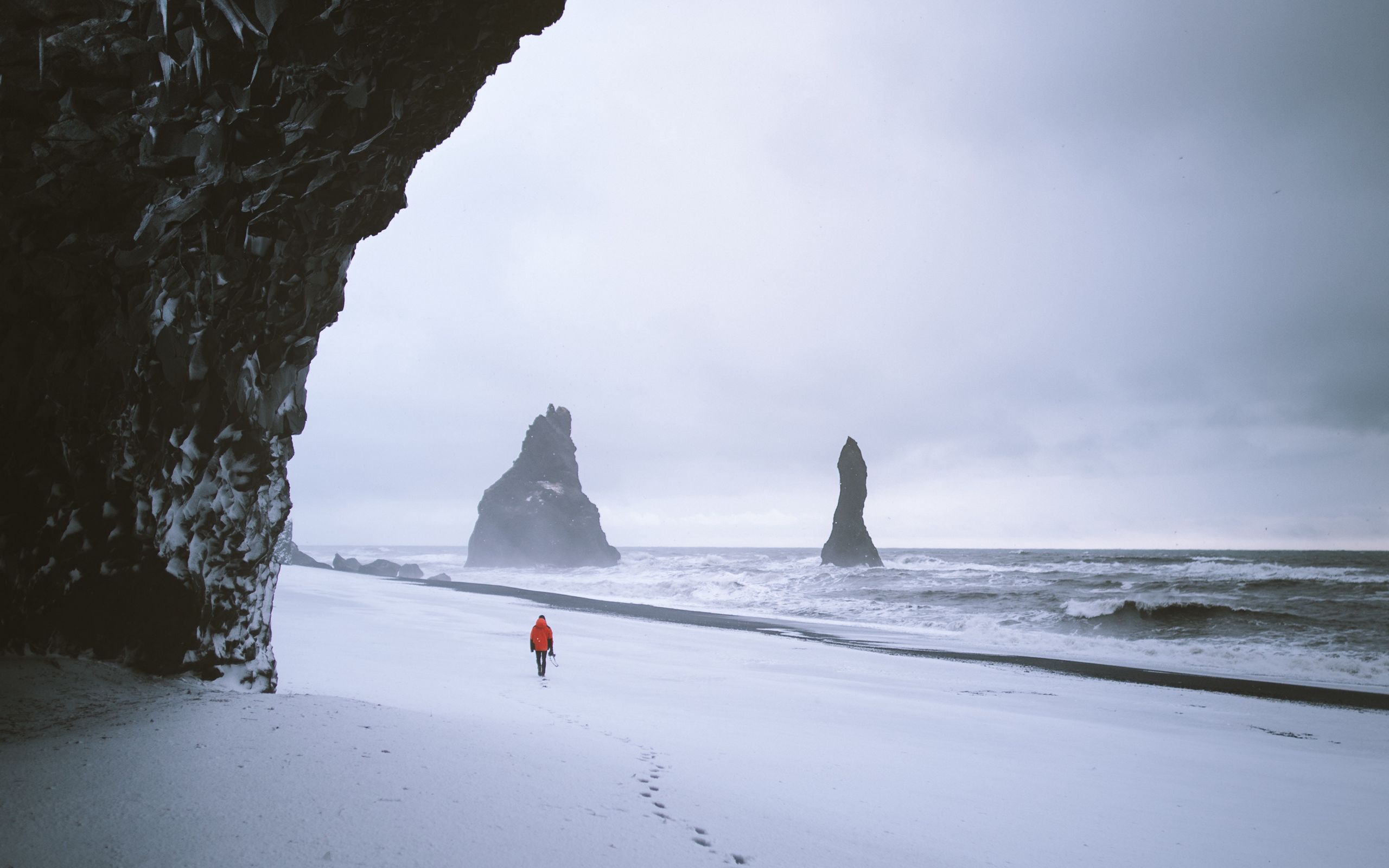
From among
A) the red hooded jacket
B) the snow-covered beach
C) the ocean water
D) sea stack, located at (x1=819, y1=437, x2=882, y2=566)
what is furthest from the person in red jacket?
sea stack, located at (x1=819, y1=437, x2=882, y2=566)

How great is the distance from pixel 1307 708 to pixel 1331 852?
31.8 ft

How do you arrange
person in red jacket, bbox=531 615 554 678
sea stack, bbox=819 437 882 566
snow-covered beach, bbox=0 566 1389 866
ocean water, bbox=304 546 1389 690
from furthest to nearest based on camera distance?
sea stack, bbox=819 437 882 566 → ocean water, bbox=304 546 1389 690 → person in red jacket, bbox=531 615 554 678 → snow-covered beach, bbox=0 566 1389 866

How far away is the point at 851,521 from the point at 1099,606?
38.9m

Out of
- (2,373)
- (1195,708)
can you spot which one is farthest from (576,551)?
(2,373)

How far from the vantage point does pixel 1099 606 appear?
29.8 m

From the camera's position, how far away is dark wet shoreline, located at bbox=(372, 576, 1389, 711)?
47.6 feet

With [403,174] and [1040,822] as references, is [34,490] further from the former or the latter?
[1040,822]

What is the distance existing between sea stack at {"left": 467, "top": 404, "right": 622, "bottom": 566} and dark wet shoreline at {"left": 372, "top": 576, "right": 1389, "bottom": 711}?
54618mm

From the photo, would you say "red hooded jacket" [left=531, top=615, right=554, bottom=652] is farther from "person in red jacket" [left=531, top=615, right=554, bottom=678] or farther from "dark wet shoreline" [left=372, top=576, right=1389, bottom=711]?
"dark wet shoreline" [left=372, top=576, right=1389, bottom=711]

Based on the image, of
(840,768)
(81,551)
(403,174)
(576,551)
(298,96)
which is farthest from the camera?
(576,551)

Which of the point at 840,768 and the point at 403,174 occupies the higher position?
the point at 403,174

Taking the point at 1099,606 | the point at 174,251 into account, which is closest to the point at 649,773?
the point at 174,251

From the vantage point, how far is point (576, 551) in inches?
3342

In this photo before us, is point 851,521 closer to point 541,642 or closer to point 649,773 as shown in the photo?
point 541,642
